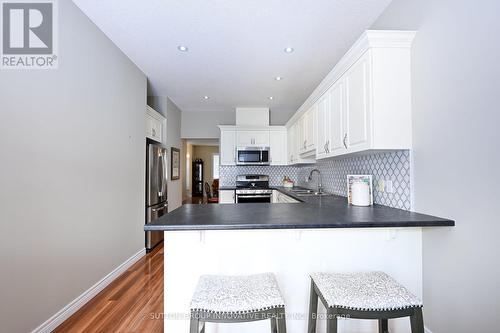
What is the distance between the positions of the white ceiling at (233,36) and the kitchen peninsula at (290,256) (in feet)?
5.94

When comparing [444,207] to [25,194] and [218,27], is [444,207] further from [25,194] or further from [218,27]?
[25,194]

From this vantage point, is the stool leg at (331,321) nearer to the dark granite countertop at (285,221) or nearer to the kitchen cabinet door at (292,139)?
the dark granite countertop at (285,221)

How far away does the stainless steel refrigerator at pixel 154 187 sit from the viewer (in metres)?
3.60

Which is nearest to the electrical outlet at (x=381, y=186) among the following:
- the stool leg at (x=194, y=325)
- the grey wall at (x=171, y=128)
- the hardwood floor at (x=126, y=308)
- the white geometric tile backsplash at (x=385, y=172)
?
the white geometric tile backsplash at (x=385, y=172)

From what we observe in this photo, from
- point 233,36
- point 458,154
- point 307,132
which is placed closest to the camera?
point 458,154

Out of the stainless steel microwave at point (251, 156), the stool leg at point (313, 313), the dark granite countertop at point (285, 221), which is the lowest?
the stool leg at point (313, 313)

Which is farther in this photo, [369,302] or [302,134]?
[302,134]

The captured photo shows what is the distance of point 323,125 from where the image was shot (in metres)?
2.50

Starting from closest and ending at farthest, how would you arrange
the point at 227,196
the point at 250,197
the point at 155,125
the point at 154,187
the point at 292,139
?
the point at 154,187
the point at 155,125
the point at 292,139
the point at 250,197
the point at 227,196

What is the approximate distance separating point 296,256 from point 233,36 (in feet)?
7.42

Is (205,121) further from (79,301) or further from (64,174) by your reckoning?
(79,301)

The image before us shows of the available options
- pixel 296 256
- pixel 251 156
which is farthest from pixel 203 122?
pixel 296 256

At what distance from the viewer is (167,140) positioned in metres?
4.55

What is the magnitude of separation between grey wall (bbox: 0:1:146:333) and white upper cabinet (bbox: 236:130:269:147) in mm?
2375
